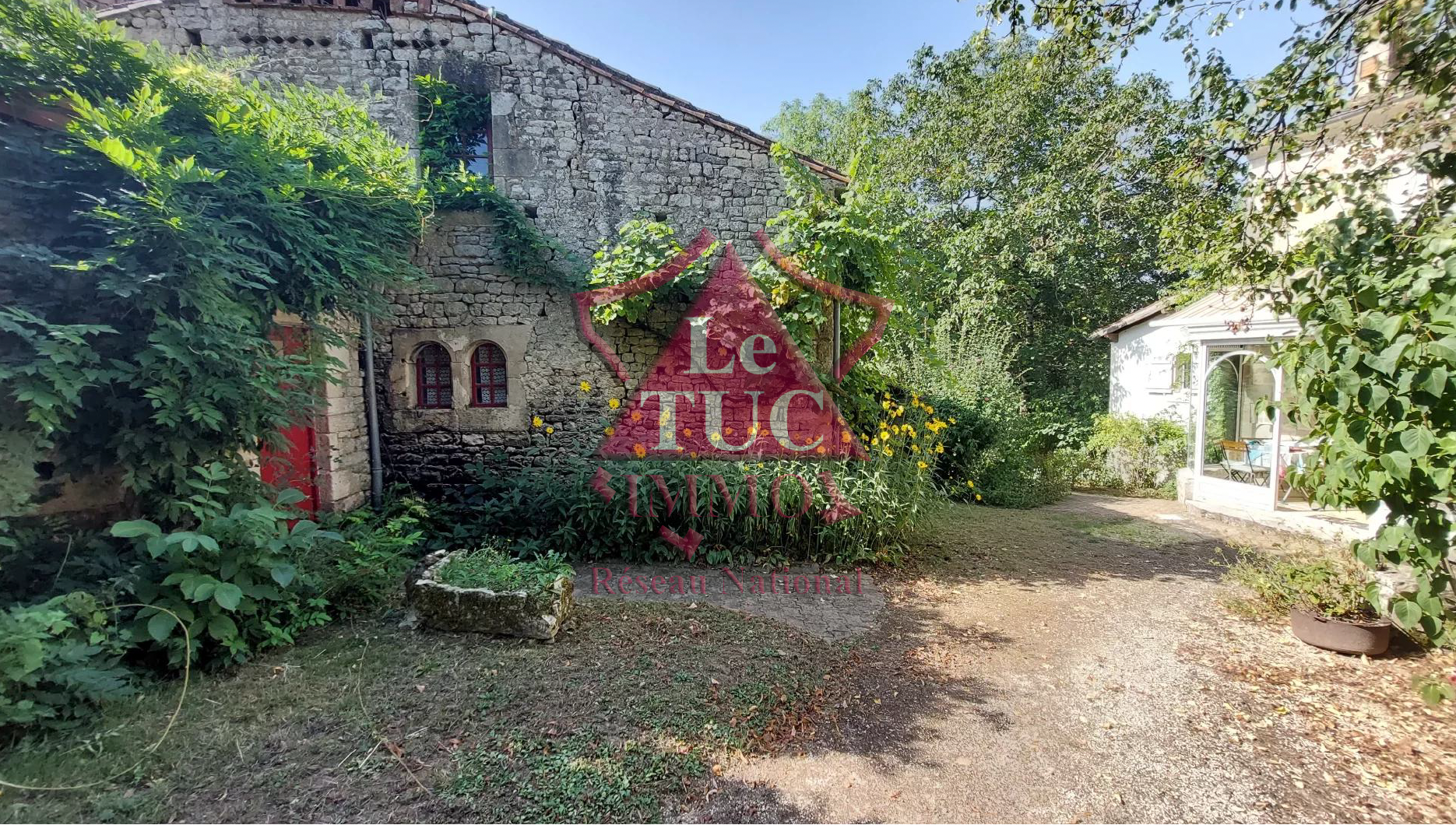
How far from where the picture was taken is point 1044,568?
17.9ft

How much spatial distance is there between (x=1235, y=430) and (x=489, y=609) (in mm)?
9783

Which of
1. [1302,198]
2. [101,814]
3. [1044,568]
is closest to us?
[101,814]

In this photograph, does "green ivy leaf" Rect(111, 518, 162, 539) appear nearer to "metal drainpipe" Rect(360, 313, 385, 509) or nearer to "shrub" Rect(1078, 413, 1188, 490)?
"metal drainpipe" Rect(360, 313, 385, 509)

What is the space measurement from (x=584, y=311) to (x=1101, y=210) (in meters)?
12.1

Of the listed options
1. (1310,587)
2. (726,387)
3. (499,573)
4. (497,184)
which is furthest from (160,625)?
(1310,587)

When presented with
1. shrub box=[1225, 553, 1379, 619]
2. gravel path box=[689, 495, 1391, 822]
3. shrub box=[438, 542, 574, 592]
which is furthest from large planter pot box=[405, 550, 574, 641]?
shrub box=[1225, 553, 1379, 619]

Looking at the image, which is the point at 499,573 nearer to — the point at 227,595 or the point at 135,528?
the point at 227,595

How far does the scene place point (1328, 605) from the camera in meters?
3.77

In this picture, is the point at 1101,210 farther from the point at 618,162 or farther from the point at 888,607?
the point at 888,607

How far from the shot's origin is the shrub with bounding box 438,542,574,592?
3727mm

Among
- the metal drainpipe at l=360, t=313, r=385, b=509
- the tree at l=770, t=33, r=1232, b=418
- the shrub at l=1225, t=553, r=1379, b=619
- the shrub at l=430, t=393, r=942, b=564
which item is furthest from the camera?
the tree at l=770, t=33, r=1232, b=418

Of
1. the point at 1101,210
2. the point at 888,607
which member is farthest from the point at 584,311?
the point at 1101,210

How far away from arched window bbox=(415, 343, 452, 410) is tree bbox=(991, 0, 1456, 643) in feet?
20.5

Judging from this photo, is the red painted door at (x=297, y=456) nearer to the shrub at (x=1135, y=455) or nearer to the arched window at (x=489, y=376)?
the arched window at (x=489, y=376)
